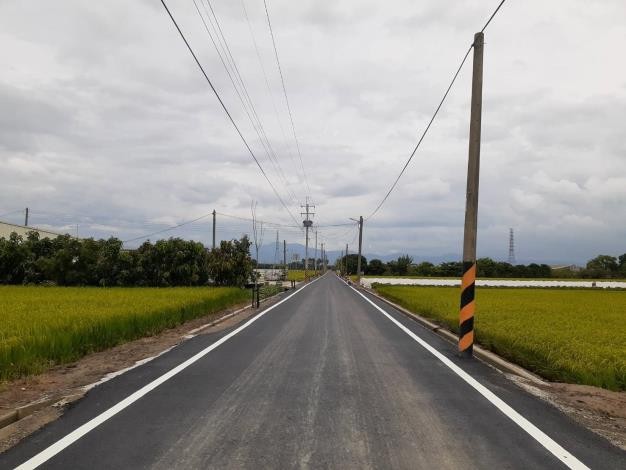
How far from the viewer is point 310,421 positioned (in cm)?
523

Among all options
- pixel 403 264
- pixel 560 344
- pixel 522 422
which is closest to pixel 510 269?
pixel 403 264

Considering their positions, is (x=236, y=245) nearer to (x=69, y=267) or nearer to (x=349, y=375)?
(x=69, y=267)

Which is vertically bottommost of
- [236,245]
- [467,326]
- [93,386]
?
[93,386]

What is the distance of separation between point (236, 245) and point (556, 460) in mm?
31906

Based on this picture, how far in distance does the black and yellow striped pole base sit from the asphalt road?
793 millimetres

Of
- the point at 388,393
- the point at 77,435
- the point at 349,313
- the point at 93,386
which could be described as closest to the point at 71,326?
the point at 93,386

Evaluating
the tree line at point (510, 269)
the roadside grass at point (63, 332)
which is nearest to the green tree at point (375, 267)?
the tree line at point (510, 269)

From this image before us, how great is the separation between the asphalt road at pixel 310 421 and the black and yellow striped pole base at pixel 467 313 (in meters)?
0.79

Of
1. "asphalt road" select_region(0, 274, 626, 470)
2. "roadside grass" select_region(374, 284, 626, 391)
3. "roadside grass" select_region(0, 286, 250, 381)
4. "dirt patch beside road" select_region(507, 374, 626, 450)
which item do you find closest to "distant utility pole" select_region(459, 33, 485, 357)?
"roadside grass" select_region(374, 284, 626, 391)

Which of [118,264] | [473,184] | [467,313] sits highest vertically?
[473,184]

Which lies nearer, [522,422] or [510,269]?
[522,422]

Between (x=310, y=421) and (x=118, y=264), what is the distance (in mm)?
31054

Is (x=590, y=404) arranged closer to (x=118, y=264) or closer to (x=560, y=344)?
(x=560, y=344)

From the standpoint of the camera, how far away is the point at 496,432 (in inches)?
198
